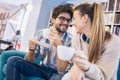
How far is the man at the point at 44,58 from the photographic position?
162 centimetres

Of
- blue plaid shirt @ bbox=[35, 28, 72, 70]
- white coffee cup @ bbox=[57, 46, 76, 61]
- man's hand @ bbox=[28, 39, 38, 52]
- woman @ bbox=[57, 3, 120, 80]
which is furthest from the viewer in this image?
blue plaid shirt @ bbox=[35, 28, 72, 70]

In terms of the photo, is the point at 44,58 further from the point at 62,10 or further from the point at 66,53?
the point at 66,53

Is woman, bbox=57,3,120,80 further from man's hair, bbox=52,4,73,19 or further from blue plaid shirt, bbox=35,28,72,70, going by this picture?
man's hair, bbox=52,4,73,19

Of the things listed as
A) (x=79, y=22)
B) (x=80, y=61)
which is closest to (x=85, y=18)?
(x=79, y=22)

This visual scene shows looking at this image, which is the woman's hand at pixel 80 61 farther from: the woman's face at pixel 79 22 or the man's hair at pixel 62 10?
the man's hair at pixel 62 10

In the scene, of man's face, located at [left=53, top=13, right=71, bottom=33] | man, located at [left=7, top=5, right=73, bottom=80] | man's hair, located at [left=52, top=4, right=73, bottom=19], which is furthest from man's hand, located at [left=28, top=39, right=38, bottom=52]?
man's hair, located at [left=52, top=4, right=73, bottom=19]

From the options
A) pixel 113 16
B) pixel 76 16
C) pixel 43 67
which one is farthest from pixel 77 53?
pixel 113 16

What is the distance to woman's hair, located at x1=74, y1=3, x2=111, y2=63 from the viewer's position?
44.9 inches

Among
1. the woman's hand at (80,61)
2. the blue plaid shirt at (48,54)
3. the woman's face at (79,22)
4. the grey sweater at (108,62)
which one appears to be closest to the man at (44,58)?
the blue plaid shirt at (48,54)

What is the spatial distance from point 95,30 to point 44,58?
0.76 metres

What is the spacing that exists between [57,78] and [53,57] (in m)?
0.33

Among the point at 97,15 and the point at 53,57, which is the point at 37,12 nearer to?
the point at 53,57

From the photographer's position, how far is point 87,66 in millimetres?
920

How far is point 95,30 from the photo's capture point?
1181mm
